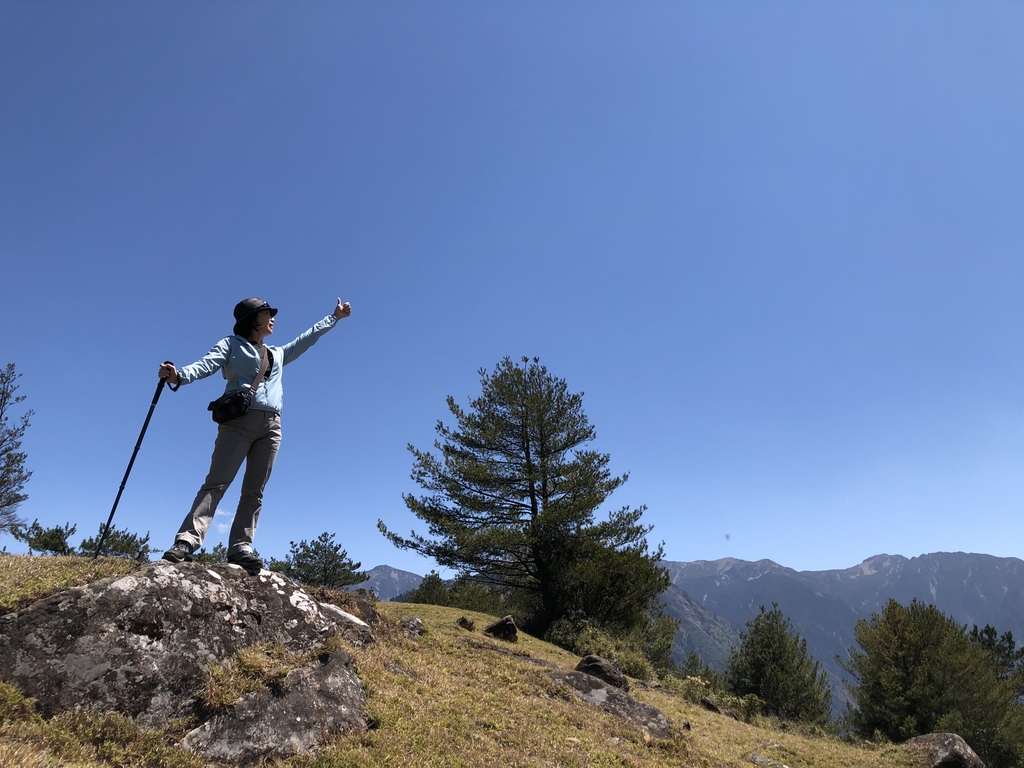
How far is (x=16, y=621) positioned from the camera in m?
3.72

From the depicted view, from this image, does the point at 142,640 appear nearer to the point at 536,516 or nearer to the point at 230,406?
the point at 230,406

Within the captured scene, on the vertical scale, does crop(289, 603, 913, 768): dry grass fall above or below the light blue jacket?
below

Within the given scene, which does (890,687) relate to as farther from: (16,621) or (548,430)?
(16,621)

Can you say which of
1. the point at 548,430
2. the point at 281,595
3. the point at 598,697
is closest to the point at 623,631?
the point at 548,430

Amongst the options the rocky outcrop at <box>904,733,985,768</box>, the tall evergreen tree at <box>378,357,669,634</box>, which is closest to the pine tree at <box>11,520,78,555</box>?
the tall evergreen tree at <box>378,357,669,634</box>

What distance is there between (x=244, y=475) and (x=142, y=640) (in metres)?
1.80

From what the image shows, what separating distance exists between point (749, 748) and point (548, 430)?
1381 cm

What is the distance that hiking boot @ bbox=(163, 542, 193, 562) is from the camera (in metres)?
4.85

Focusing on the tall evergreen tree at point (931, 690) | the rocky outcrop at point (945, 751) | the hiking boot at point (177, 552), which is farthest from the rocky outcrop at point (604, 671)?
the tall evergreen tree at point (931, 690)

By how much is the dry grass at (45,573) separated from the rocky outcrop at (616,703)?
6182 millimetres

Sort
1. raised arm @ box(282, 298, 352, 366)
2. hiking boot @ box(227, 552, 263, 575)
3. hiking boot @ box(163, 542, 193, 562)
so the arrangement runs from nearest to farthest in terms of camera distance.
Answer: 1. hiking boot @ box(163, 542, 193, 562)
2. hiking boot @ box(227, 552, 263, 575)
3. raised arm @ box(282, 298, 352, 366)

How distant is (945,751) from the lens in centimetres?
1009

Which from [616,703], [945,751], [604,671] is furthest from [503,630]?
[945,751]

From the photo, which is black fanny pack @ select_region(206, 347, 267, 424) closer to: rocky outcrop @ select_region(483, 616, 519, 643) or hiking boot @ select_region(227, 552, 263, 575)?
hiking boot @ select_region(227, 552, 263, 575)
